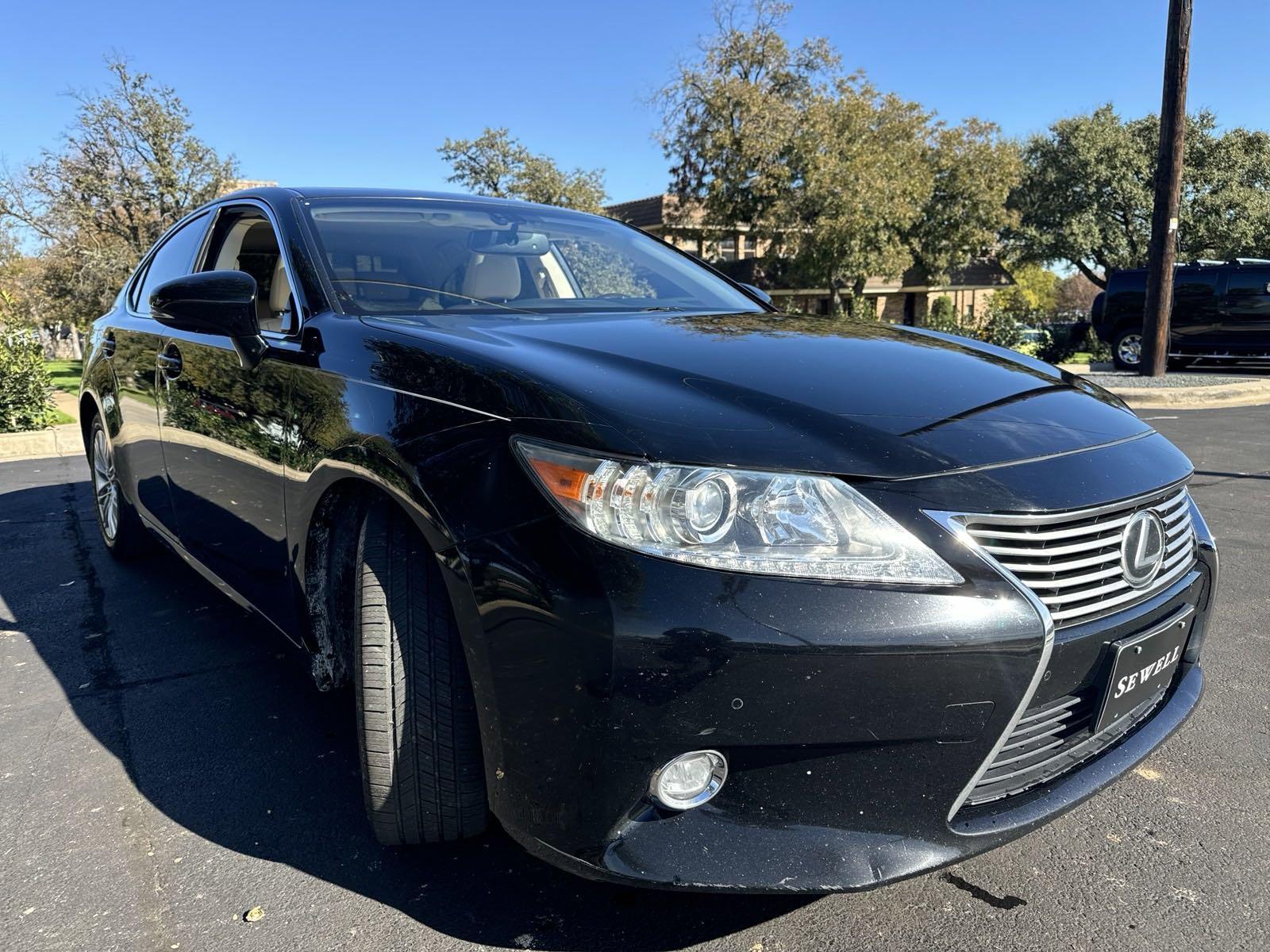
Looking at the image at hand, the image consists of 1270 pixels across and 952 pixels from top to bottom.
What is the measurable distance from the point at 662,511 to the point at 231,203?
2.48 meters

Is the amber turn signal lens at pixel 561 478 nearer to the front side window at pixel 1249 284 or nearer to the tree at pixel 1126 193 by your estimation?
the front side window at pixel 1249 284

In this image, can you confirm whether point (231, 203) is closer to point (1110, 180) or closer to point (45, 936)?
point (45, 936)

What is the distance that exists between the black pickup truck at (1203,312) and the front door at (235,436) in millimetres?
13686

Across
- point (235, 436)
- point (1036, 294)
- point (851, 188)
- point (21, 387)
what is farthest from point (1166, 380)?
point (1036, 294)

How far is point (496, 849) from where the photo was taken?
2.18 meters

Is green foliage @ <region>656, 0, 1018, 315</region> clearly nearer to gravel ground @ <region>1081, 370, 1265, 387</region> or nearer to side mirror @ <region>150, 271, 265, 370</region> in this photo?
gravel ground @ <region>1081, 370, 1265, 387</region>

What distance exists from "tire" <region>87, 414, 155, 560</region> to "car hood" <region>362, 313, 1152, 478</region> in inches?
102

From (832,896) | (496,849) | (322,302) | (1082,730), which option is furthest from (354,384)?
(1082,730)

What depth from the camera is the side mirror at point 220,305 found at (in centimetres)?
244

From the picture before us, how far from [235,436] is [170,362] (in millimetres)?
752

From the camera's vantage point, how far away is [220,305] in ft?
8.04

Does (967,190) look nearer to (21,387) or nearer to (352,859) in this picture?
(21,387)

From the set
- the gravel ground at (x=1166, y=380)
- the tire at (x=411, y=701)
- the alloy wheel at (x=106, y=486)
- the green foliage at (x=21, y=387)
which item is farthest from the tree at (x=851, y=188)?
the tire at (x=411, y=701)

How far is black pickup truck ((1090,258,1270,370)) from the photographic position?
548 inches
